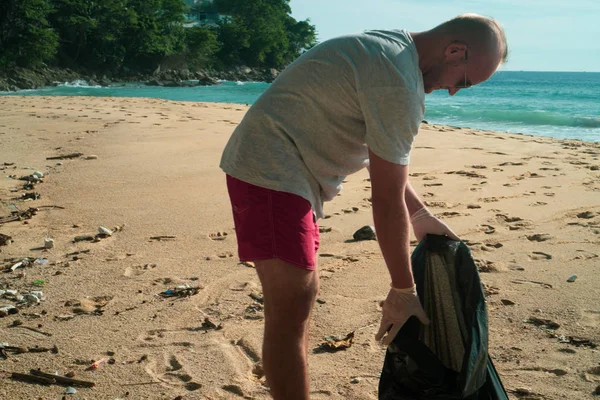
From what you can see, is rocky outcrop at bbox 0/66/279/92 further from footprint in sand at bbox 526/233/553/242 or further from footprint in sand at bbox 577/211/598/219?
footprint in sand at bbox 526/233/553/242

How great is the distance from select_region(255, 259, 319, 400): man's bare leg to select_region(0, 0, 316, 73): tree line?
45.8 metres

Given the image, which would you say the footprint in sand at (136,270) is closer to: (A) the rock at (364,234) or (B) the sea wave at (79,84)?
(A) the rock at (364,234)

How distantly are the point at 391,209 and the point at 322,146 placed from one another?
0.97ft

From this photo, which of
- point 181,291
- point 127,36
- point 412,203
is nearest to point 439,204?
point 181,291

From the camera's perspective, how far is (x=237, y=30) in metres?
68.2

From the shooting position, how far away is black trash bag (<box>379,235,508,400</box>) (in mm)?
1963

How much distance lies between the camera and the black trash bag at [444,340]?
1.96 metres

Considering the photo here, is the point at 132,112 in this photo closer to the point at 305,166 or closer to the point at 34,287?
the point at 34,287

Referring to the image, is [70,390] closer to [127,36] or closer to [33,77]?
[33,77]

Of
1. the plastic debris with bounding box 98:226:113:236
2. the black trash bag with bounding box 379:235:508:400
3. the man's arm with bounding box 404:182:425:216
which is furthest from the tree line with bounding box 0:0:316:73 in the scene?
the black trash bag with bounding box 379:235:508:400

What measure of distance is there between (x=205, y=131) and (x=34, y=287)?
6.29 metres

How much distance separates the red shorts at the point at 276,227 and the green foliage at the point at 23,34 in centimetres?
4615

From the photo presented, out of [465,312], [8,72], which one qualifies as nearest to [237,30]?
[8,72]

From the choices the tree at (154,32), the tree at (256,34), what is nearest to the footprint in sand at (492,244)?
the tree at (154,32)
